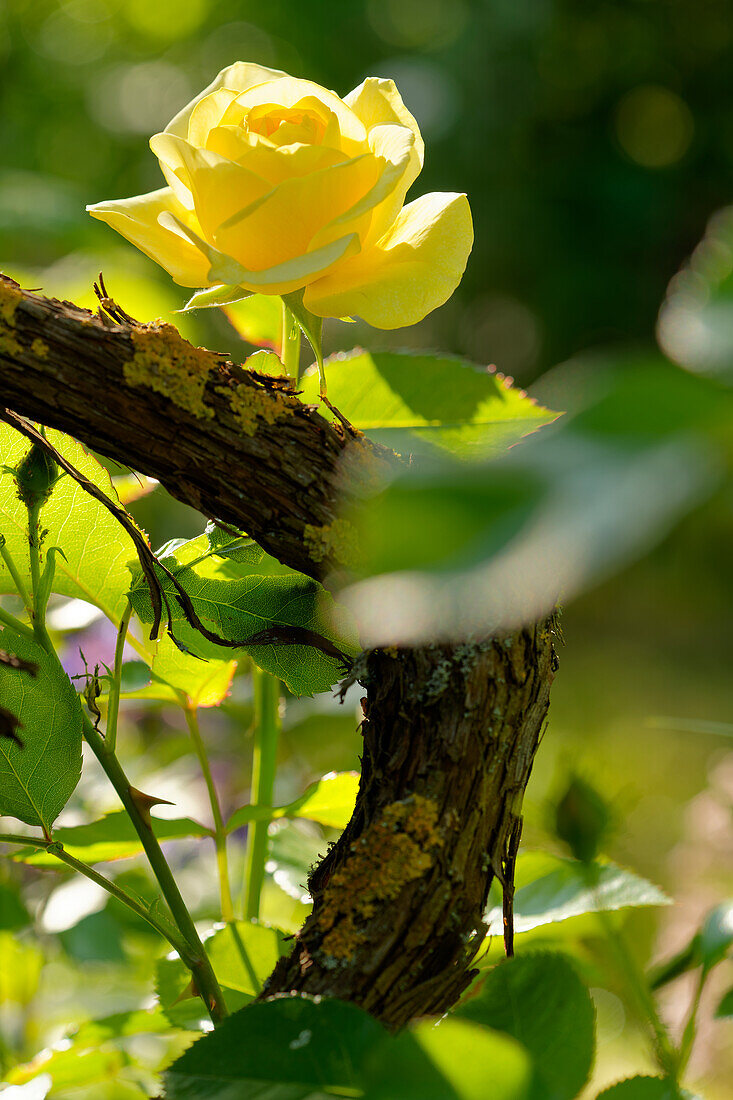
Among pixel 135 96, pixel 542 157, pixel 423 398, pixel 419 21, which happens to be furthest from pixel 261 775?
pixel 542 157

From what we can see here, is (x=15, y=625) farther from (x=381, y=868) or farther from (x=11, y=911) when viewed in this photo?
(x=11, y=911)

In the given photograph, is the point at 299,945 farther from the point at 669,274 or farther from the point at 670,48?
the point at 670,48

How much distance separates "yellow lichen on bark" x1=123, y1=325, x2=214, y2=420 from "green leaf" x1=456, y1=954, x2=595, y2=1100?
0.40 feet

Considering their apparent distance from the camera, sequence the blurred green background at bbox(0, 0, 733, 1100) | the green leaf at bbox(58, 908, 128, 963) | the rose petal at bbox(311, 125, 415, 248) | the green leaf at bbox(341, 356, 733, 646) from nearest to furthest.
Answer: the green leaf at bbox(341, 356, 733, 646)
the rose petal at bbox(311, 125, 415, 248)
the green leaf at bbox(58, 908, 128, 963)
the blurred green background at bbox(0, 0, 733, 1100)

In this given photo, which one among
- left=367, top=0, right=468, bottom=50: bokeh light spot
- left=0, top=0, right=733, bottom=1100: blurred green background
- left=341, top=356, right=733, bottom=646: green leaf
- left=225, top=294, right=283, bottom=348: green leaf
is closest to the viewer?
left=341, top=356, right=733, bottom=646: green leaf

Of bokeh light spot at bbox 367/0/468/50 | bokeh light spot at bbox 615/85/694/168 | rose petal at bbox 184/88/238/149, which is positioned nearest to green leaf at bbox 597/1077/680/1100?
rose petal at bbox 184/88/238/149

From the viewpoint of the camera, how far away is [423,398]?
23 cm

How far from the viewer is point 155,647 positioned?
212mm

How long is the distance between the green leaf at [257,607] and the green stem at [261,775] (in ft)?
0.23

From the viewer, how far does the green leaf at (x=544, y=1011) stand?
0.50ft

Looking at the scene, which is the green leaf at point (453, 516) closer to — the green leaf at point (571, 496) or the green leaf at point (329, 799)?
the green leaf at point (571, 496)

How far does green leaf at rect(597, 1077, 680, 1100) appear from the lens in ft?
0.50

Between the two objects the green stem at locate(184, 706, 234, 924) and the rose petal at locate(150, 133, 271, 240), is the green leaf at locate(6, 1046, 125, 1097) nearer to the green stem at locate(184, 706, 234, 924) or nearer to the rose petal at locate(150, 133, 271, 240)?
the green stem at locate(184, 706, 234, 924)

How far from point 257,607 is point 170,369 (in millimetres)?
59
